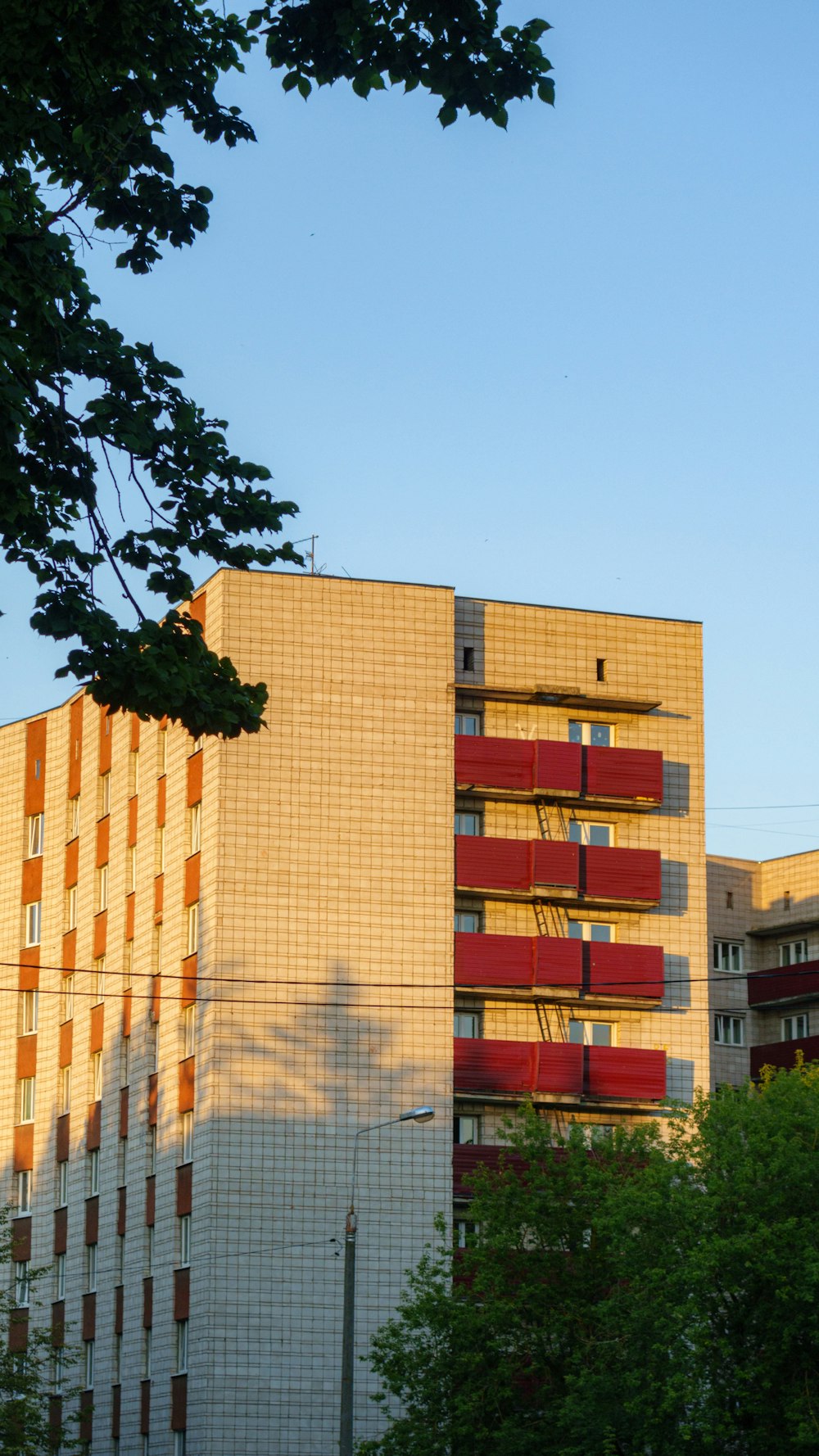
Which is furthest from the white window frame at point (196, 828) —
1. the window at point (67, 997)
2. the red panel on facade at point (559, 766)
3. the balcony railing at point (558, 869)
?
the window at point (67, 997)

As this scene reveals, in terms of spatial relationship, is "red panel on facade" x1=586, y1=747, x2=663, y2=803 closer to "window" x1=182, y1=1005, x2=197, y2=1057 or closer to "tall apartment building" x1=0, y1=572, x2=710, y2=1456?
"tall apartment building" x1=0, y1=572, x2=710, y2=1456

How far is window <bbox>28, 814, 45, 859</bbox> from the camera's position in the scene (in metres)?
68.9

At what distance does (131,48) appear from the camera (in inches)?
787

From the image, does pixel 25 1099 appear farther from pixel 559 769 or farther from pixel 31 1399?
pixel 559 769

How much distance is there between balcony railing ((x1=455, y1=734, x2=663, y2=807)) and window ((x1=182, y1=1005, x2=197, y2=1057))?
886cm

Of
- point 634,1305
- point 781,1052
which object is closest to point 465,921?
point 634,1305

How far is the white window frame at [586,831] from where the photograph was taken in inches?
2250

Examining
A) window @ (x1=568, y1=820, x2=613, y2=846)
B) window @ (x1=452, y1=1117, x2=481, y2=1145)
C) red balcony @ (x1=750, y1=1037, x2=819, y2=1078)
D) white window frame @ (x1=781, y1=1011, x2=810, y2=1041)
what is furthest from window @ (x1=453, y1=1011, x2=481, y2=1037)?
white window frame @ (x1=781, y1=1011, x2=810, y2=1041)

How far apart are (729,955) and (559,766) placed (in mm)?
21466

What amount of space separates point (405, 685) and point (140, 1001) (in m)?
11.6

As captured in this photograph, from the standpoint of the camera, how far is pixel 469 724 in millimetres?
57250

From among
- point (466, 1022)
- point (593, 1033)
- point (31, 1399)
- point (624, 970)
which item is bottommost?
point (31, 1399)

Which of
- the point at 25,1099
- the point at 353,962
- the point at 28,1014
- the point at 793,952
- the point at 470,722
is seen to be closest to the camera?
the point at 353,962

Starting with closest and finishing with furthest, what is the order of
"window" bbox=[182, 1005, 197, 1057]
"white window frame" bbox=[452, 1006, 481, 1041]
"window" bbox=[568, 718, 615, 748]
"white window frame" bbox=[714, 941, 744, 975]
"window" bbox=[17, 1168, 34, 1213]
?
"window" bbox=[182, 1005, 197, 1057] → "white window frame" bbox=[452, 1006, 481, 1041] → "window" bbox=[568, 718, 615, 748] → "window" bbox=[17, 1168, 34, 1213] → "white window frame" bbox=[714, 941, 744, 975]
